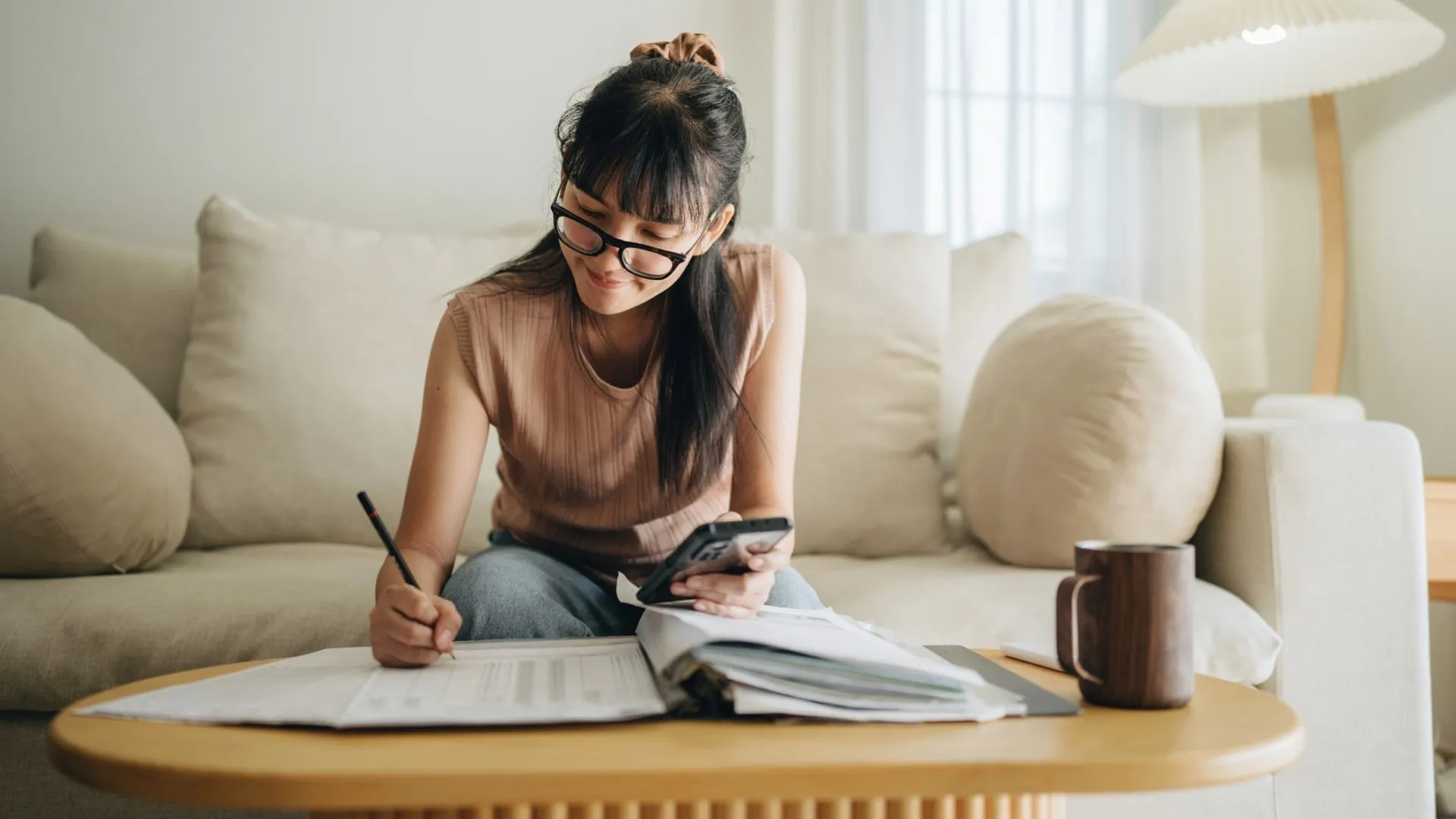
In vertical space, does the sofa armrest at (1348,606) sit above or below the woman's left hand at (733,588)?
below

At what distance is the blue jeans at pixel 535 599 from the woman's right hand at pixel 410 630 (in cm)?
12

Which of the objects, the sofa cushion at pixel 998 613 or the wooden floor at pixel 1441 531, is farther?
the wooden floor at pixel 1441 531

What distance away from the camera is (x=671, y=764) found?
0.57 metres

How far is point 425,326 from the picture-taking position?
5.99 ft

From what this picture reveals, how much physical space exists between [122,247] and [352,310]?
1.48 ft

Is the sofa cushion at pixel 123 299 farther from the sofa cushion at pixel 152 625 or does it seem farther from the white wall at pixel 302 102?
the sofa cushion at pixel 152 625

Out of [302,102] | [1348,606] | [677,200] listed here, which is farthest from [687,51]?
[302,102]

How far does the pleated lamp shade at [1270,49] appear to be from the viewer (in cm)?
188

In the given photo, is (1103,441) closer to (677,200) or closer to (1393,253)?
(677,200)

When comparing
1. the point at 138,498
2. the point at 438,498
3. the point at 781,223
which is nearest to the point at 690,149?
the point at 438,498

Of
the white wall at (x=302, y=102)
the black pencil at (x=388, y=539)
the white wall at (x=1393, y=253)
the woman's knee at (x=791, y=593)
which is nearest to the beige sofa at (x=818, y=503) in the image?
the woman's knee at (x=791, y=593)

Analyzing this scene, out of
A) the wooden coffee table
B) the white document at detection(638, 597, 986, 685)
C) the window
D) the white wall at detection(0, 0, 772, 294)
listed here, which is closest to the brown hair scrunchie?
the white document at detection(638, 597, 986, 685)

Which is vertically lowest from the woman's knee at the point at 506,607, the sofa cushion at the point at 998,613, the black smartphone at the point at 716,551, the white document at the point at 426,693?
the sofa cushion at the point at 998,613

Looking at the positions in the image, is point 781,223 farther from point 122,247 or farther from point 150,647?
point 150,647
